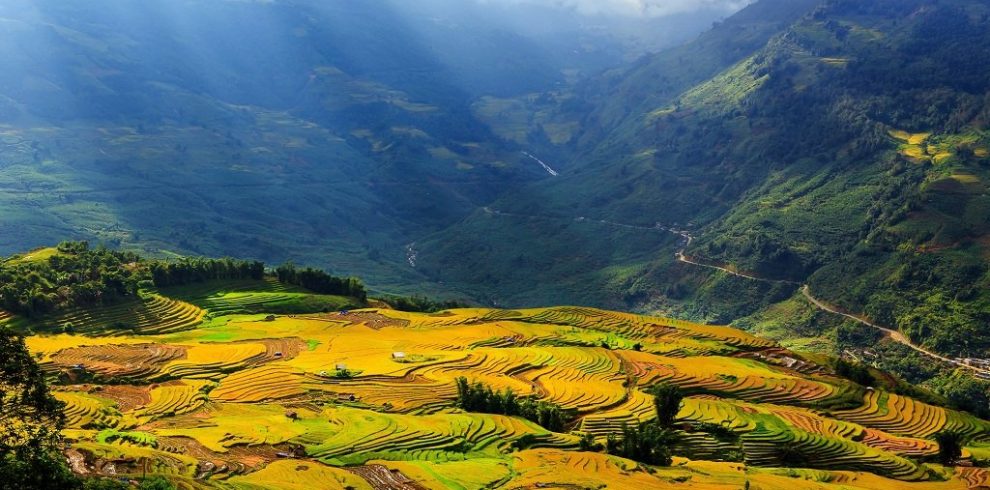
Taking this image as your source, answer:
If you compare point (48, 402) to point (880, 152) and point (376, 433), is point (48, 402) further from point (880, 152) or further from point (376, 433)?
point (880, 152)

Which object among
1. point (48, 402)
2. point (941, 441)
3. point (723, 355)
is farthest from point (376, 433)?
point (723, 355)

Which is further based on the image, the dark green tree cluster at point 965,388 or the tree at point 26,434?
the dark green tree cluster at point 965,388

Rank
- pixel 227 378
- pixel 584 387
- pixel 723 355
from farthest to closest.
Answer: pixel 723 355
pixel 584 387
pixel 227 378

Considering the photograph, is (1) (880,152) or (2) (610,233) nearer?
(1) (880,152)

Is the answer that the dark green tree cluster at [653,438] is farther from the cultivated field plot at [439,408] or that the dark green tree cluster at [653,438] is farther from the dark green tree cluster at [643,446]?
the cultivated field plot at [439,408]

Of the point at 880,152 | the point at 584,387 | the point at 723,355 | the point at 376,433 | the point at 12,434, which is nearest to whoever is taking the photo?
the point at 12,434

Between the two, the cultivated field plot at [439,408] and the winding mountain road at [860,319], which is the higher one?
the cultivated field plot at [439,408]

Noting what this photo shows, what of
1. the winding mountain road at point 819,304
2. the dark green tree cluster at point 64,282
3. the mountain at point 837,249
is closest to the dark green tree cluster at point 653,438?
the dark green tree cluster at point 64,282

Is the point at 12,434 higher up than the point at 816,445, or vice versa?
the point at 12,434
